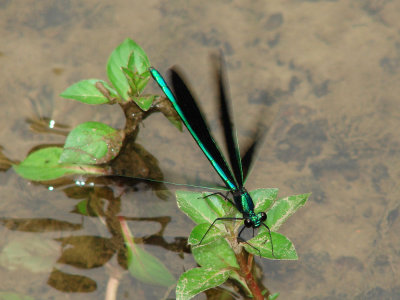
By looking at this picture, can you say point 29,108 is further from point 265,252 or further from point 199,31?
point 265,252

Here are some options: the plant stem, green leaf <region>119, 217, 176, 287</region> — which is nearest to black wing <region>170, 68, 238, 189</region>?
the plant stem

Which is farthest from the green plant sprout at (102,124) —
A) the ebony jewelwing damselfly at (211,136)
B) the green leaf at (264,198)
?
the green leaf at (264,198)

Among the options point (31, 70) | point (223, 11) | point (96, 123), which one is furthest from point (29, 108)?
point (223, 11)

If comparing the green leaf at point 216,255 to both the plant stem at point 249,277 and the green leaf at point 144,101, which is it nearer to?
the plant stem at point 249,277

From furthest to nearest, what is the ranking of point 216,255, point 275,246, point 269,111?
point 269,111 → point 216,255 → point 275,246

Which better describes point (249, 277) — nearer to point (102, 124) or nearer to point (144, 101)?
point (144, 101)

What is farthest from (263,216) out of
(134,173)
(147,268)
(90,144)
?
(90,144)
